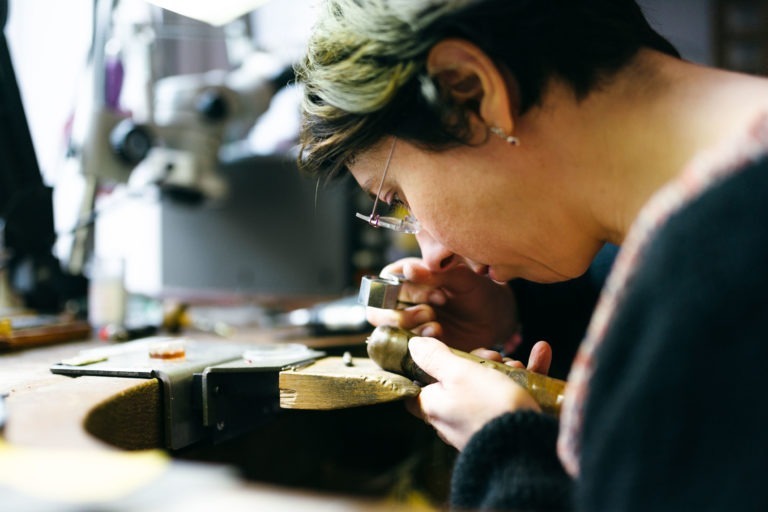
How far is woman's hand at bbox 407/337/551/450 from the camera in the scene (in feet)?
2.02

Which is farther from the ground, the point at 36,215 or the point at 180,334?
the point at 36,215

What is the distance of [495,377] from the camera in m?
0.65

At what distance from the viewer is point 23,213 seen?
149 cm

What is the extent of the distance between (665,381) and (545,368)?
43 centimetres

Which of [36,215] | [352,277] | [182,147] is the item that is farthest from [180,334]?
[352,277]

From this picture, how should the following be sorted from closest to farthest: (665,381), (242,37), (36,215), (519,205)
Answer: (665,381) < (519,205) < (36,215) < (242,37)

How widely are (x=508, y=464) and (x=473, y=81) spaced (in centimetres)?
40

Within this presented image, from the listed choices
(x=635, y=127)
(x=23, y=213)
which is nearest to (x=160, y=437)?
(x=635, y=127)

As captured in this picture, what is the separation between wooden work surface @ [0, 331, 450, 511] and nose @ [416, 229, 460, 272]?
0.68ft

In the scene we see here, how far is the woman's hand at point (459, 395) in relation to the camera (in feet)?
2.02

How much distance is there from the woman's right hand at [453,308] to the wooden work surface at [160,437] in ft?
0.42

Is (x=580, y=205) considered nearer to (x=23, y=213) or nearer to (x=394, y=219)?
(x=394, y=219)

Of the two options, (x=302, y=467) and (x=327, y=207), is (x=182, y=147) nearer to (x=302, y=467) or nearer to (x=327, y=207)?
(x=327, y=207)

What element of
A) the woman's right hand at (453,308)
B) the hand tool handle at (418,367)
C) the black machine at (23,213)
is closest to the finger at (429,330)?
the woman's right hand at (453,308)
